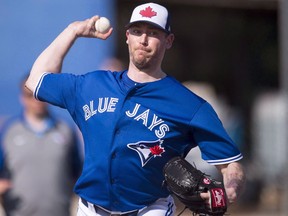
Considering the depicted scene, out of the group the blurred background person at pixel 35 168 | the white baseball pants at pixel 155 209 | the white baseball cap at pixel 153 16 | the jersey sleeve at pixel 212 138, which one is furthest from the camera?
the blurred background person at pixel 35 168

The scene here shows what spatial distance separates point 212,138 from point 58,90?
3.53 ft

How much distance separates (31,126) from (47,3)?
4.87 meters

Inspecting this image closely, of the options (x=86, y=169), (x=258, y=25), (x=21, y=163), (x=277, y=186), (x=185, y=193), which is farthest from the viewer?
(x=258, y=25)

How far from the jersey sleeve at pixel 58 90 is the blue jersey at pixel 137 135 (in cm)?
3

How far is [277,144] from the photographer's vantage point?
2030 cm

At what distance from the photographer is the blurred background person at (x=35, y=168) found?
8.81 metres

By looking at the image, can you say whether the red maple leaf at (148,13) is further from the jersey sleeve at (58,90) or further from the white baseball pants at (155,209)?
the white baseball pants at (155,209)

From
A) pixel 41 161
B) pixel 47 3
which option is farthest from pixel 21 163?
pixel 47 3

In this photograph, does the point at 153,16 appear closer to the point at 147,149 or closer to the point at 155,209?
the point at 147,149

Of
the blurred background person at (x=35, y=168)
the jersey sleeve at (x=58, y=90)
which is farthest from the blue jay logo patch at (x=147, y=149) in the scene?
the blurred background person at (x=35, y=168)

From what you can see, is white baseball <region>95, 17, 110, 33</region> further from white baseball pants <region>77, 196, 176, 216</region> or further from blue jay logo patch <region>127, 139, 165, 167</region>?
white baseball pants <region>77, 196, 176, 216</region>

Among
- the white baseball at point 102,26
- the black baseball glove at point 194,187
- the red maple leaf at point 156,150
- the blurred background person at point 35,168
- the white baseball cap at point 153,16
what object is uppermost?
the white baseball cap at point 153,16

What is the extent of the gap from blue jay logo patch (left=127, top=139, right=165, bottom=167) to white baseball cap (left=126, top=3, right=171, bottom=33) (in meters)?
0.73

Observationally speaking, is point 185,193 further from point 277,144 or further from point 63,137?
point 277,144
